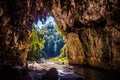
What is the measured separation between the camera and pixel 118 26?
2761 cm

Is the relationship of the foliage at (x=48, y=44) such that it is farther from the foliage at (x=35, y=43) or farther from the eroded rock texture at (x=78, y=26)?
the eroded rock texture at (x=78, y=26)

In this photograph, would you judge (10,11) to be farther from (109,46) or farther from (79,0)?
(109,46)

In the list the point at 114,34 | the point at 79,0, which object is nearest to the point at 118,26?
the point at 114,34

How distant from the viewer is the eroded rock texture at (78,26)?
26441mm

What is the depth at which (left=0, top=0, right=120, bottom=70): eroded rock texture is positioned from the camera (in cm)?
2644

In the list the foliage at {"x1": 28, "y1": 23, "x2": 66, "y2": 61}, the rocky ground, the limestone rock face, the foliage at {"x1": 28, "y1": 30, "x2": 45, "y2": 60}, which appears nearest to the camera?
the rocky ground

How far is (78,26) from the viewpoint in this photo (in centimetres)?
3947

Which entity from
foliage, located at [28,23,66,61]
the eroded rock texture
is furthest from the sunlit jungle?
foliage, located at [28,23,66,61]

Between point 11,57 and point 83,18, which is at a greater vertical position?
point 83,18

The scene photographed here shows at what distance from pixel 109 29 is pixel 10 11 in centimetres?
1285

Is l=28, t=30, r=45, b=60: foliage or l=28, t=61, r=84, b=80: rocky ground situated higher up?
l=28, t=30, r=45, b=60: foliage

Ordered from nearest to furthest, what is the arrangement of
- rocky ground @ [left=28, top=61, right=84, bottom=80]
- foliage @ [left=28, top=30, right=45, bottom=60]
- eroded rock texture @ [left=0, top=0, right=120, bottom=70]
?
rocky ground @ [left=28, top=61, right=84, bottom=80], eroded rock texture @ [left=0, top=0, right=120, bottom=70], foliage @ [left=28, top=30, right=45, bottom=60]

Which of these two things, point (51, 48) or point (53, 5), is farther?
point (51, 48)

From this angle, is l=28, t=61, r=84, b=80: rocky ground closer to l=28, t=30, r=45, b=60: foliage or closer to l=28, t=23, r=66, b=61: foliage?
l=28, t=30, r=45, b=60: foliage
